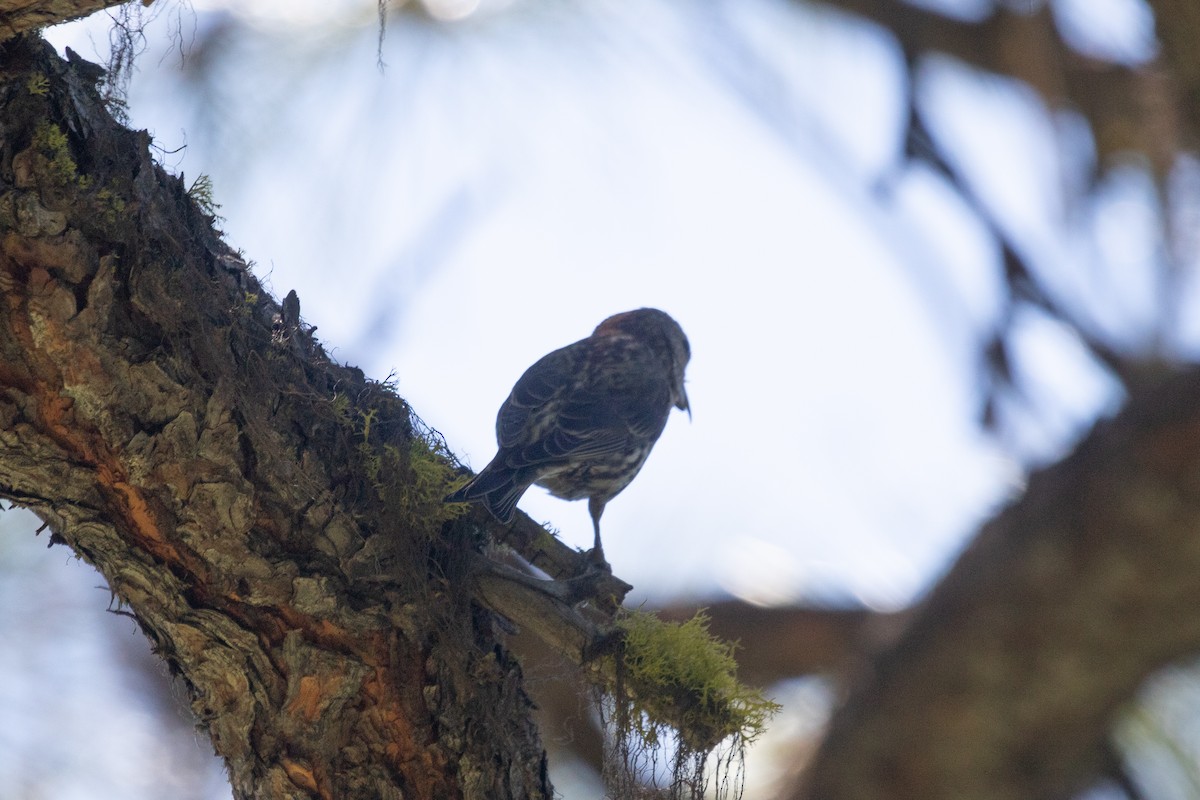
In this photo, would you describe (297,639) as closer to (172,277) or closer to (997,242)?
(172,277)

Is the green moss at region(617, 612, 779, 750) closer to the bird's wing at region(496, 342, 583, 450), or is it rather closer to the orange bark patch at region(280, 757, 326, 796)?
the orange bark patch at region(280, 757, 326, 796)

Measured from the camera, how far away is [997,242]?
11.1 ft

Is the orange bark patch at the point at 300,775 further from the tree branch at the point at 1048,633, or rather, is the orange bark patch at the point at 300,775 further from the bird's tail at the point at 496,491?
the tree branch at the point at 1048,633

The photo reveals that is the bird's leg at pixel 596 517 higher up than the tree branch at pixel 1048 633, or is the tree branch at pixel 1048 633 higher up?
the bird's leg at pixel 596 517

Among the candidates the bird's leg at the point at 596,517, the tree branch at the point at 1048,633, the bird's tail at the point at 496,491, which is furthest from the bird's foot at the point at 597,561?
the tree branch at the point at 1048,633

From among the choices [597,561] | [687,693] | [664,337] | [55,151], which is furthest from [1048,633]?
[664,337]

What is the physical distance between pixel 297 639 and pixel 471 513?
1.70 ft

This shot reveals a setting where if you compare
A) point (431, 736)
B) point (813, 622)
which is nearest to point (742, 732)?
point (431, 736)

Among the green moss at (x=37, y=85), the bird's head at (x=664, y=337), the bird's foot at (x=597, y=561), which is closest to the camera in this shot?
the green moss at (x=37, y=85)

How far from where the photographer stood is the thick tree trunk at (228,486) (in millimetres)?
2088

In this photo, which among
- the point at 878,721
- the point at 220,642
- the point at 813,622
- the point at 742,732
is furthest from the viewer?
the point at 813,622

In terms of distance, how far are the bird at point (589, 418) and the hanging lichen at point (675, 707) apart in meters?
0.72

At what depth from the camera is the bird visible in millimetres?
3908

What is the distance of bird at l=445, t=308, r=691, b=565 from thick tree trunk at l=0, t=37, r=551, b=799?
92 cm
